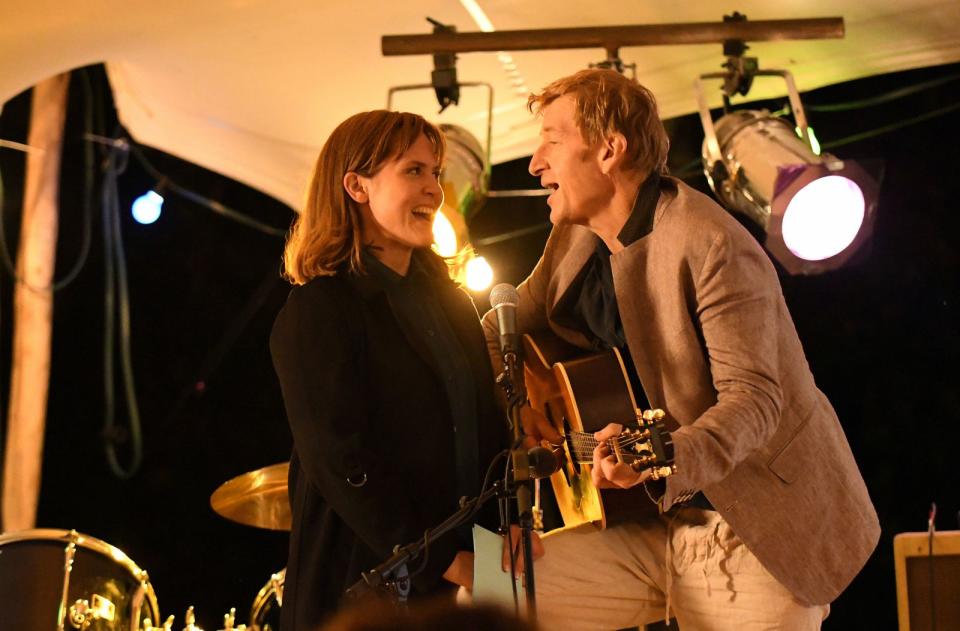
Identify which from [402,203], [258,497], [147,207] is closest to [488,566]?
[402,203]

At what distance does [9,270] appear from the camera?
5.58 metres

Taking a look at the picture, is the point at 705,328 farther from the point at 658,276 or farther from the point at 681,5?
the point at 681,5

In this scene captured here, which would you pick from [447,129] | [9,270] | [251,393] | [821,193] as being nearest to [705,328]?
[821,193]

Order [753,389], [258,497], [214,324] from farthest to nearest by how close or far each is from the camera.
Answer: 1. [214,324]
2. [258,497]
3. [753,389]

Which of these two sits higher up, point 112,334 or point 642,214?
point 112,334

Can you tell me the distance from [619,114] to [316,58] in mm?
2082

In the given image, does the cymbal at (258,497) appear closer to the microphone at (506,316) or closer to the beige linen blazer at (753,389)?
the microphone at (506,316)

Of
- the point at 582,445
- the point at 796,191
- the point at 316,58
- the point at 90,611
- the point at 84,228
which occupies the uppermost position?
the point at 316,58

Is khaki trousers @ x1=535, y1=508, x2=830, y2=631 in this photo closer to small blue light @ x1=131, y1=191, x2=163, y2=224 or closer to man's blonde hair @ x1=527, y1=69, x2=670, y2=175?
man's blonde hair @ x1=527, y1=69, x2=670, y2=175

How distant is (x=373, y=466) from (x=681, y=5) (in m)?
2.62

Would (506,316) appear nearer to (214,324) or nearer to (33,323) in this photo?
(214,324)

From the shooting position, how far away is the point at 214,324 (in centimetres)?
581

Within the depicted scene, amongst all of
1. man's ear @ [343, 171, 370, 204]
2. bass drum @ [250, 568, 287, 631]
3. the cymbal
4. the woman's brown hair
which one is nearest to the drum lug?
the cymbal

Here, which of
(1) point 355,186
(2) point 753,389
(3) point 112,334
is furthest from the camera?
(3) point 112,334
